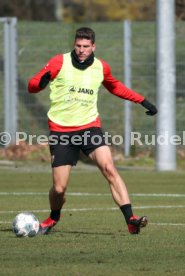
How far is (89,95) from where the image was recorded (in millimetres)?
13070

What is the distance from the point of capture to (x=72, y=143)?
1310 centimetres

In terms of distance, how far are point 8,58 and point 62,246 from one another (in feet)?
50.1

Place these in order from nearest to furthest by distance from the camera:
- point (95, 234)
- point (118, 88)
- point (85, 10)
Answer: point (95, 234) → point (118, 88) → point (85, 10)

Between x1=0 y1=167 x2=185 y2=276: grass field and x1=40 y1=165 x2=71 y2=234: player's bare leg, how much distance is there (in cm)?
14

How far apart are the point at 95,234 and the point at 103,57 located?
1478cm

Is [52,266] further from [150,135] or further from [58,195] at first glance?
[150,135]

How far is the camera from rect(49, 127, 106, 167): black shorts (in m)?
13.0

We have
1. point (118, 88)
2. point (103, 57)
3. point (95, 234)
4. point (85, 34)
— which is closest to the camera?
point (85, 34)

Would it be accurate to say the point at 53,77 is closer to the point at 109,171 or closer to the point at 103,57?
the point at 109,171

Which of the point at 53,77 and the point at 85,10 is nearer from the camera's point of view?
the point at 53,77

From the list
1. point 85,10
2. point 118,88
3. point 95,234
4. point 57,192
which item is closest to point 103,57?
point 118,88

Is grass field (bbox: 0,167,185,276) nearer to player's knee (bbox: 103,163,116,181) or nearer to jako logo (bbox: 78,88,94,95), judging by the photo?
player's knee (bbox: 103,163,116,181)

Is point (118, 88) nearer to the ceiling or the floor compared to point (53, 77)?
nearer to the floor

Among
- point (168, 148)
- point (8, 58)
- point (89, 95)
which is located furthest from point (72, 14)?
point (89, 95)
